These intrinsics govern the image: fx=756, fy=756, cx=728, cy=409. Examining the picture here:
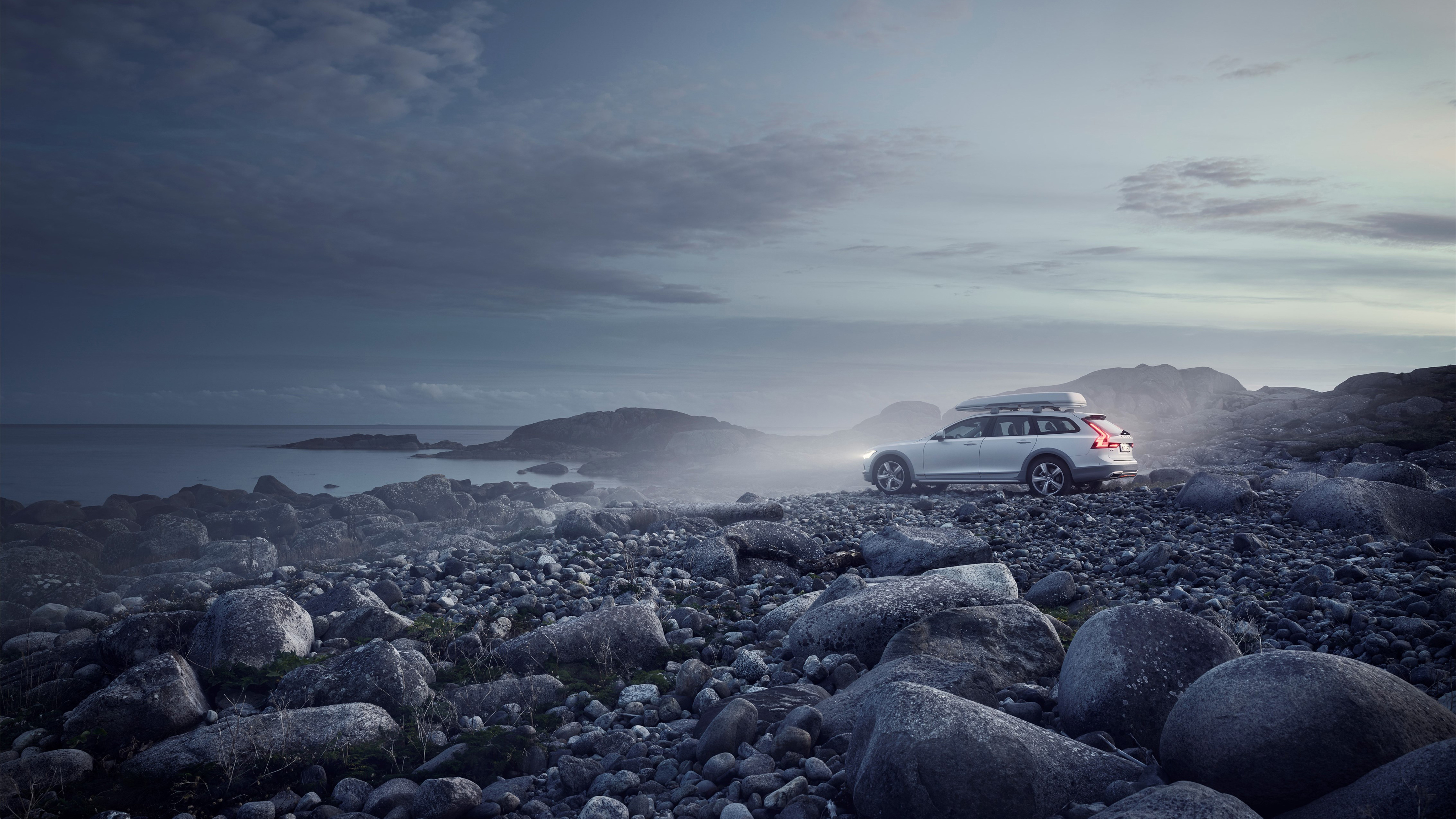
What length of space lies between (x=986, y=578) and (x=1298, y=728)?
4.29m

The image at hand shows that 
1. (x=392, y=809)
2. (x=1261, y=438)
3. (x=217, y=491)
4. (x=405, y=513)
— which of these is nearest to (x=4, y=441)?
(x=217, y=491)

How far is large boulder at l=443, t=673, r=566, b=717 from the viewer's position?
6.30 m

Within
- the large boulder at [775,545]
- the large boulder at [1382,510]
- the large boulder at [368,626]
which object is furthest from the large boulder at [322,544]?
the large boulder at [1382,510]

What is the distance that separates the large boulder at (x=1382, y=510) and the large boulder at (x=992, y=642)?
748 cm

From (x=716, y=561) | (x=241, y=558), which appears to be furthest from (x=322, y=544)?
(x=716, y=561)

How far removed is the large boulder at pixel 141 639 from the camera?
7.82m

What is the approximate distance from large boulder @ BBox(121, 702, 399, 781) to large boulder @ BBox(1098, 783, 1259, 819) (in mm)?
5049

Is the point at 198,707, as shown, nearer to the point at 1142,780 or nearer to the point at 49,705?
the point at 49,705

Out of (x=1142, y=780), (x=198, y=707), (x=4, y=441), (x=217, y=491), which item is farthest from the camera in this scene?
(x=4, y=441)

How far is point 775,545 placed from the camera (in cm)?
1084

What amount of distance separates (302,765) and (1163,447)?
43.2 metres

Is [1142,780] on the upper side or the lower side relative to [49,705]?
upper

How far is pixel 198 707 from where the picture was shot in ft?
21.4

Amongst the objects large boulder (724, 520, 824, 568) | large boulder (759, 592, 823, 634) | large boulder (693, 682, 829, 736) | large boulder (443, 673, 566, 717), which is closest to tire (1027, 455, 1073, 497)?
large boulder (724, 520, 824, 568)
